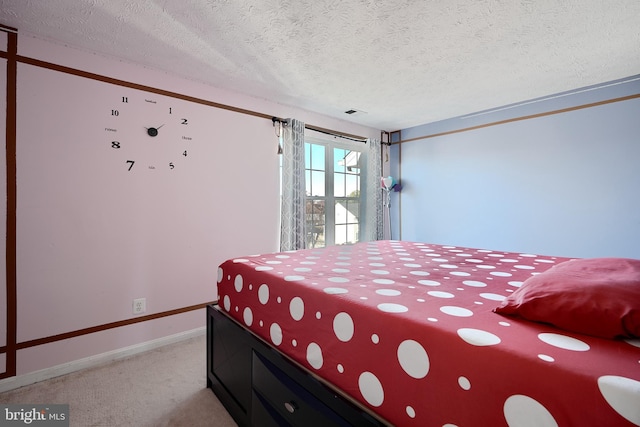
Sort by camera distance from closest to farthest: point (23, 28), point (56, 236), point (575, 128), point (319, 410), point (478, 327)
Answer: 1. point (478, 327)
2. point (319, 410)
3. point (23, 28)
4. point (56, 236)
5. point (575, 128)

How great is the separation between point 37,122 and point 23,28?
59 centimetres

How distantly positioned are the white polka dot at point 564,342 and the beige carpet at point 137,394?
156cm

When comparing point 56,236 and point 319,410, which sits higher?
point 56,236

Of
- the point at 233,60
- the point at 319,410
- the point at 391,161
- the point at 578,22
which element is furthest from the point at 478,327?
the point at 391,161

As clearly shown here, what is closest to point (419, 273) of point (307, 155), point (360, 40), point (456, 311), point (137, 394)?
point (456, 311)

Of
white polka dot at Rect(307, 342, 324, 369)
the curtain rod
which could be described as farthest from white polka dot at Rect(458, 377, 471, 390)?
the curtain rod

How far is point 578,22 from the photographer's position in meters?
1.83

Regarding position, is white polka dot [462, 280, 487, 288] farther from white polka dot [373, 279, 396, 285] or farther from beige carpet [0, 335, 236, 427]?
beige carpet [0, 335, 236, 427]

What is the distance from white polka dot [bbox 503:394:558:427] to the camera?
1.95 ft

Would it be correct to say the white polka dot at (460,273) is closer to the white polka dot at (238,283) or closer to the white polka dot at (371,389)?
the white polka dot at (371,389)

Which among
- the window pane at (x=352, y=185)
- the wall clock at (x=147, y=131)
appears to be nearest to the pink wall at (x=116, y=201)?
the wall clock at (x=147, y=131)

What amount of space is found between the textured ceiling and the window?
3.34 feet

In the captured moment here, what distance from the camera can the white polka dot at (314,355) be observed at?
1.09 meters

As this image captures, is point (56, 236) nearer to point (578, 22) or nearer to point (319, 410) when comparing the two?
point (319, 410)
